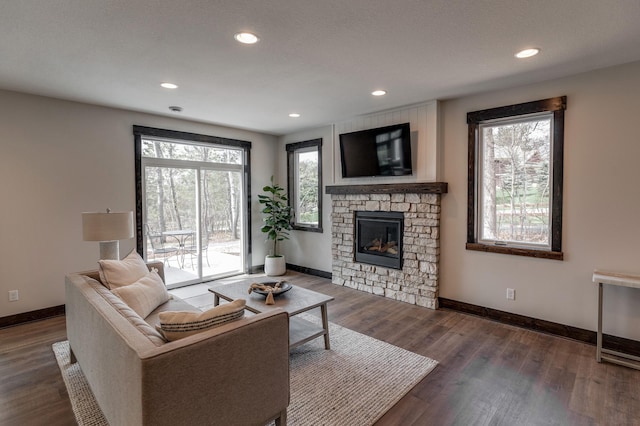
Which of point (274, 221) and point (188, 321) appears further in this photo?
point (274, 221)

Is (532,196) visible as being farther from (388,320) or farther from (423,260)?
(388,320)

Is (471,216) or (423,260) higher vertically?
(471,216)

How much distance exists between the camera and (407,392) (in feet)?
7.51

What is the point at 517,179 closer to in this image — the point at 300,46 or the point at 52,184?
the point at 300,46

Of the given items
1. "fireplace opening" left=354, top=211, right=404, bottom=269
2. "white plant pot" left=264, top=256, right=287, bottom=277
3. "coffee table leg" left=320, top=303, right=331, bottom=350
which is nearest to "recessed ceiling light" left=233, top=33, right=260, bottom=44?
"coffee table leg" left=320, top=303, right=331, bottom=350

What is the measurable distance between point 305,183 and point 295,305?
3404mm

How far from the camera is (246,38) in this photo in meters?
2.35

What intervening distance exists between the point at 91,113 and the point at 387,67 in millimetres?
3691

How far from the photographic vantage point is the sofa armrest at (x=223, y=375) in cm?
128

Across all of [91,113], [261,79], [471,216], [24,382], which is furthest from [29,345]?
[471,216]

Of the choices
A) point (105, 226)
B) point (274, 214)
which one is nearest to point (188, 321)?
point (105, 226)

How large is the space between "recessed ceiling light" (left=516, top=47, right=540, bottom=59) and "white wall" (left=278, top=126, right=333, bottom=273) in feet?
9.72

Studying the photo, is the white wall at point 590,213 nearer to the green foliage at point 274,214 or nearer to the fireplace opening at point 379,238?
the fireplace opening at point 379,238

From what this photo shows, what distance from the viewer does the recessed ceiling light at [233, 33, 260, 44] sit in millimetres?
2299
